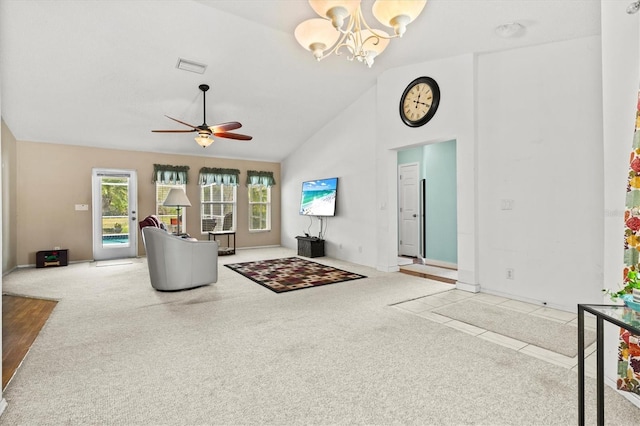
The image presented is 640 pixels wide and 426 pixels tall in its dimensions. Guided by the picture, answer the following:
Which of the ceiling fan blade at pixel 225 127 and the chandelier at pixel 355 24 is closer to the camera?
the chandelier at pixel 355 24

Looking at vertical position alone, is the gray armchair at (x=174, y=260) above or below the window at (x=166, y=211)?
below

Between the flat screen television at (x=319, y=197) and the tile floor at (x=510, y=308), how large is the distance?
10.3 ft

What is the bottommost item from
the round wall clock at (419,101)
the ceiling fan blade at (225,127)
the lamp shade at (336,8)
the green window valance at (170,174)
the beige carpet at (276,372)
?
the beige carpet at (276,372)

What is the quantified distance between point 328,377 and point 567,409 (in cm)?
134

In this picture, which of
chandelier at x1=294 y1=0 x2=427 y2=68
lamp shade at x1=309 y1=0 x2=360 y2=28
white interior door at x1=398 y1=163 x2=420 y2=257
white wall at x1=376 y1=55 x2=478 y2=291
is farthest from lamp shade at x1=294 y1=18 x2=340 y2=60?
white interior door at x1=398 y1=163 x2=420 y2=257

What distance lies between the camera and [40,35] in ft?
12.4

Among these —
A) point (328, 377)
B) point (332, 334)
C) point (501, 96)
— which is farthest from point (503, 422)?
point (501, 96)

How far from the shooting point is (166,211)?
24.6 ft

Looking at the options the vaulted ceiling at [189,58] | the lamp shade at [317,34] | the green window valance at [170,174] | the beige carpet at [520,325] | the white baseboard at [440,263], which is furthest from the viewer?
the green window valance at [170,174]

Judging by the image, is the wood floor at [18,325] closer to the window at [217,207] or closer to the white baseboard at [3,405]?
the white baseboard at [3,405]

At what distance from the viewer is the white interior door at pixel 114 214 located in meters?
6.70

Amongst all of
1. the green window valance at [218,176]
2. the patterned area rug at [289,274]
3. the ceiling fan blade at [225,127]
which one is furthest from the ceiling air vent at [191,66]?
the green window valance at [218,176]

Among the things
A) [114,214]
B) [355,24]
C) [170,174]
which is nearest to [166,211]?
[170,174]

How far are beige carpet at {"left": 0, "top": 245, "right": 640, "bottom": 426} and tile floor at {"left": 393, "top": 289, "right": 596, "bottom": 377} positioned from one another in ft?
0.44
